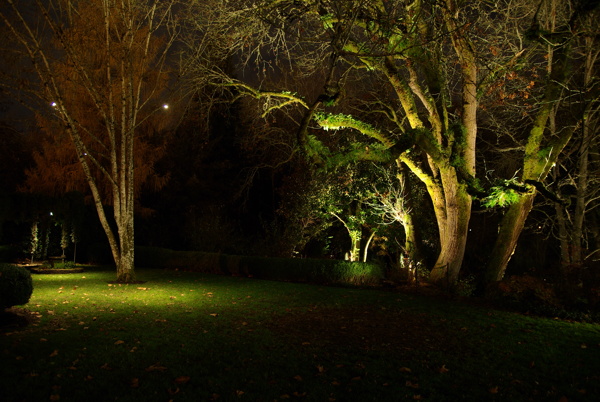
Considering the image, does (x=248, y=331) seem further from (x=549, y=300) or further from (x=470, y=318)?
(x=549, y=300)

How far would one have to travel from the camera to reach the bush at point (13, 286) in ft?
21.7

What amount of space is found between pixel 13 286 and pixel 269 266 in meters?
10.4

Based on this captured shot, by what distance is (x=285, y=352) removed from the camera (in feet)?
19.6

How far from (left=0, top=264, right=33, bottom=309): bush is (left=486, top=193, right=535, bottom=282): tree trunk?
11.9m

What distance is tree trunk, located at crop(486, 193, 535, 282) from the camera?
41.0 feet

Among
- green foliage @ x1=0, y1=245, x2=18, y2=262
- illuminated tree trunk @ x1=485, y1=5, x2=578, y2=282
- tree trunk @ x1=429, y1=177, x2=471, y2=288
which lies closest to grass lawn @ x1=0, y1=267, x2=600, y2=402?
tree trunk @ x1=429, y1=177, x2=471, y2=288

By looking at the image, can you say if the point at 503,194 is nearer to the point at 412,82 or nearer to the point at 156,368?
the point at 412,82

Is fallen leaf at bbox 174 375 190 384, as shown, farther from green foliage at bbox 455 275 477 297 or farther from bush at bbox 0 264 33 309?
green foliage at bbox 455 275 477 297

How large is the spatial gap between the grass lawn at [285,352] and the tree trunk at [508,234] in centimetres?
274

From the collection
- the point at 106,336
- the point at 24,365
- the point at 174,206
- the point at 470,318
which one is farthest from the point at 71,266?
the point at 470,318

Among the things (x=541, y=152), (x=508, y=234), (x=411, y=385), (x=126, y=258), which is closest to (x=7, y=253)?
(x=126, y=258)

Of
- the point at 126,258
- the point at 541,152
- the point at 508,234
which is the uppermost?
the point at 541,152

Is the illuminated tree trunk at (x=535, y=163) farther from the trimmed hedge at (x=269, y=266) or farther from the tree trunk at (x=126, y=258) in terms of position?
the tree trunk at (x=126, y=258)

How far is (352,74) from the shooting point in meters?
16.4
